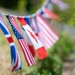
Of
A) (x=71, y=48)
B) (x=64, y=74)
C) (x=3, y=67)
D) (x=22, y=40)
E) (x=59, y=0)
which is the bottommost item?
(x=71, y=48)

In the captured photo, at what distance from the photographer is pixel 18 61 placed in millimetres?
5715

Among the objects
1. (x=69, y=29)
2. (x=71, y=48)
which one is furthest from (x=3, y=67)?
(x=69, y=29)

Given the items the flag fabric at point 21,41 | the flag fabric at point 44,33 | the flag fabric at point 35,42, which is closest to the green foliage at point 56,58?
the flag fabric at point 44,33

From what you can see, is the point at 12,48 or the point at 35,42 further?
the point at 35,42

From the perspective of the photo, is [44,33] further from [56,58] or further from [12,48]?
[12,48]

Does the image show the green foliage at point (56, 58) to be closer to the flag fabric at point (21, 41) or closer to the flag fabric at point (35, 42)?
the flag fabric at point (35, 42)

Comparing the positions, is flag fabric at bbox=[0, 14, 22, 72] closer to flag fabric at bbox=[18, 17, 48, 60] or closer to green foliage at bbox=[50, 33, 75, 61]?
flag fabric at bbox=[18, 17, 48, 60]

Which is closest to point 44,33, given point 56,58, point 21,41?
point 56,58

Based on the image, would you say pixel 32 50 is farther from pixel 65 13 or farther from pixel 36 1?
pixel 36 1

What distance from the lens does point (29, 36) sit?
233 inches

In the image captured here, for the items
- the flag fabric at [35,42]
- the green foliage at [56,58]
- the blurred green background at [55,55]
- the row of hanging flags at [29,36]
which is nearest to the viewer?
the row of hanging flags at [29,36]

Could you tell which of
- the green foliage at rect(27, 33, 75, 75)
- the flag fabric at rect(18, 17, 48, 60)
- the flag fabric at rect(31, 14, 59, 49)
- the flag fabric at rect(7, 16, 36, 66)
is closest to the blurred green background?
the green foliage at rect(27, 33, 75, 75)

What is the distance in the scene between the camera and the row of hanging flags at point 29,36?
563cm

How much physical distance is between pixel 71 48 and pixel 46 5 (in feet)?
10.2
